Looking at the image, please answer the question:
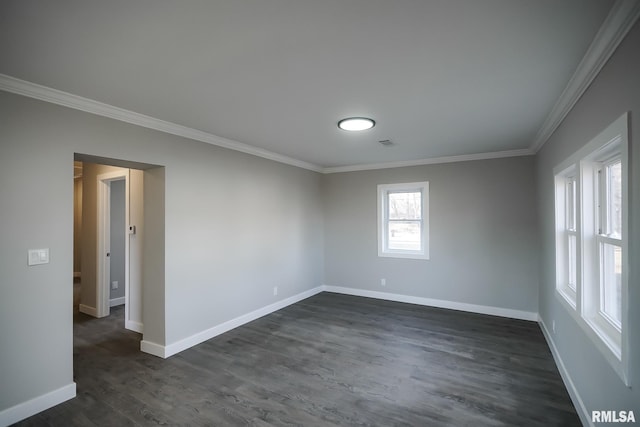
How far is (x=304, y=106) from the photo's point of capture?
2721 mm

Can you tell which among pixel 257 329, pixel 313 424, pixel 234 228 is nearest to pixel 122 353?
pixel 257 329

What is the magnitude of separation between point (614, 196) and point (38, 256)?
418cm

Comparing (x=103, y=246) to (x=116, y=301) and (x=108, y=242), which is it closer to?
(x=108, y=242)

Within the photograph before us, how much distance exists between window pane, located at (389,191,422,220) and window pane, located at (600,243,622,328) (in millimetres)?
3239

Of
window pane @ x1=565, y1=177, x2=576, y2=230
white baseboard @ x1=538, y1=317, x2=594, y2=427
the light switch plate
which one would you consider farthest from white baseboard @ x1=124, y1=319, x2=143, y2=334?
window pane @ x1=565, y1=177, x2=576, y2=230

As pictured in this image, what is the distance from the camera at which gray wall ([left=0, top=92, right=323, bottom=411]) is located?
7.36 ft

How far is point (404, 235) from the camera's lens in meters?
5.45

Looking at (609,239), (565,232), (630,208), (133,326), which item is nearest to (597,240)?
(609,239)

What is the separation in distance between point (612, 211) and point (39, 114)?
4.21m

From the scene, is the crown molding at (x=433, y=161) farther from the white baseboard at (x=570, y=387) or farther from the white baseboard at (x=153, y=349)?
the white baseboard at (x=153, y=349)

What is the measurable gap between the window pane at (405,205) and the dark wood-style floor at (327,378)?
1905 millimetres

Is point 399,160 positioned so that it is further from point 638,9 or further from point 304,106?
point 638,9

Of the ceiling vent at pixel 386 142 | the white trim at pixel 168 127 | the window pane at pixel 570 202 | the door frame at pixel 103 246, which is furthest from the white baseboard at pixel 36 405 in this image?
the window pane at pixel 570 202

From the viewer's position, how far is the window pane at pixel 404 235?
532cm
